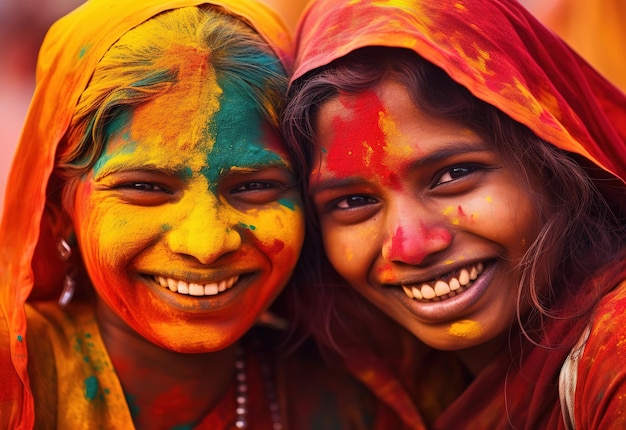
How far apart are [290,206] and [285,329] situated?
430 millimetres

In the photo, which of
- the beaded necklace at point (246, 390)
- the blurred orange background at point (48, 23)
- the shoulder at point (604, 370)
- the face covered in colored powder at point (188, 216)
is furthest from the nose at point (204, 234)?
the blurred orange background at point (48, 23)

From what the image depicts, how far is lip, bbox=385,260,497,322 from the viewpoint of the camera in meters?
1.66

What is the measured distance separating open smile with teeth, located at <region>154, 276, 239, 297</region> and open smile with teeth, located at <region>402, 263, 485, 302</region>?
1.29 feet

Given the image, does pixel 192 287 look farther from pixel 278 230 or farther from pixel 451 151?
pixel 451 151

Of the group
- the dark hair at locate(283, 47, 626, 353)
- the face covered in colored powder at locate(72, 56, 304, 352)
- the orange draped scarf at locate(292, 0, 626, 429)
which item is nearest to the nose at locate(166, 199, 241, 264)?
the face covered in colored powder at locate(72, 56, 304, 352)

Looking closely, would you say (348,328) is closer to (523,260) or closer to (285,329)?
(285,329)

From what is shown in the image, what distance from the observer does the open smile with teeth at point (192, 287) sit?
5.51 feet

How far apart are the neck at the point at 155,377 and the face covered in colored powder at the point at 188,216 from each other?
0.37 ft

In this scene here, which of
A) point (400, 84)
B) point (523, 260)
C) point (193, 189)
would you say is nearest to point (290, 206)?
point (193, 189)

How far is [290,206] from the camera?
175 cm

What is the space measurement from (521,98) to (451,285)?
39 cm

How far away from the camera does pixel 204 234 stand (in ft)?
5.28

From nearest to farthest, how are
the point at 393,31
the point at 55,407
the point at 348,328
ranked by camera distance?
the point at 393,31, the point at 55,407, the point at 348,328

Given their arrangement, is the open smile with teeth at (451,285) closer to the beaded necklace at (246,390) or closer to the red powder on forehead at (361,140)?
the red powder on forehead at (361,140)
